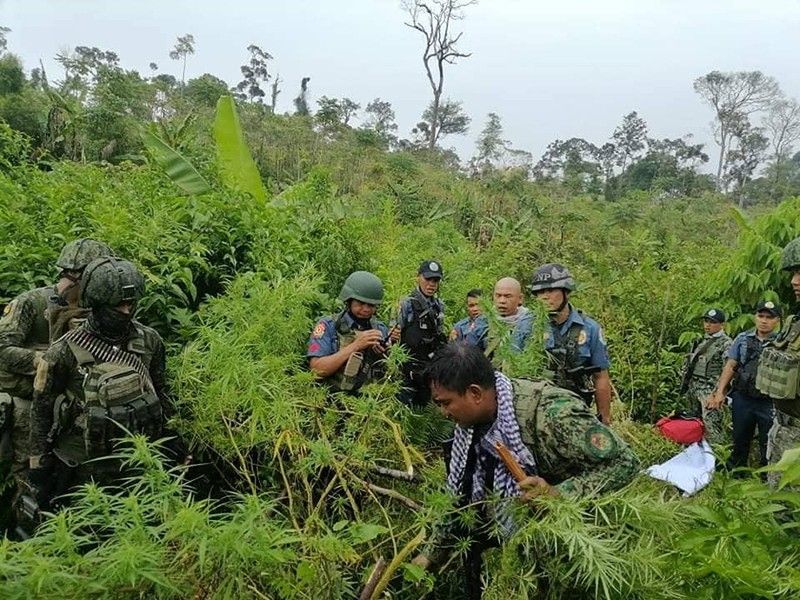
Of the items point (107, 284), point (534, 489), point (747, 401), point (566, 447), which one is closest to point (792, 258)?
point (747, 401)

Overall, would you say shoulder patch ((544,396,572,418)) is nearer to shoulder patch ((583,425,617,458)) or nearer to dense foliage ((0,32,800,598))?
shoulder patch ((583,425,617,458))

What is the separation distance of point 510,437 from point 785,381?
2507 mm

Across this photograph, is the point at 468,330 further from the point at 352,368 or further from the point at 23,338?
the point at 23,338

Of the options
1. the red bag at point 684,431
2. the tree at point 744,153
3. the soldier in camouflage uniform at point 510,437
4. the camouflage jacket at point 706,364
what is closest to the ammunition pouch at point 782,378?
the red bag at point 684,431

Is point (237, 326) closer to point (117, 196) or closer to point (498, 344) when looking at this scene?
point (498, 344)

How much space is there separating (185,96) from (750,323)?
28.7 metres

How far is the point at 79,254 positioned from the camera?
133 inches

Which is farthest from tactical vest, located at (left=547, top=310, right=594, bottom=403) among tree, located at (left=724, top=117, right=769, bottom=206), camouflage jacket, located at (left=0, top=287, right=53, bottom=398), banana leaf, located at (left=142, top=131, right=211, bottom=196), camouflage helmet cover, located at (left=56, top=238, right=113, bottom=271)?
tree, located at (left=724, top=117, right=769, bottom=206)

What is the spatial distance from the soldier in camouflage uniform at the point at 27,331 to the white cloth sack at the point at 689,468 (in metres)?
4.10

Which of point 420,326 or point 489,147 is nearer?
point 420,326

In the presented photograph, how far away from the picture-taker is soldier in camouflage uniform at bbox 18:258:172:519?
2.73 m

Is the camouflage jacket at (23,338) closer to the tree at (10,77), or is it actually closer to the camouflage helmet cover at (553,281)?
the camouflage helmet cover at (553,281)

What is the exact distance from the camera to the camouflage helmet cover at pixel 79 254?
3350 mm

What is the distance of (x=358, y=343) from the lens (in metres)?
3.70
